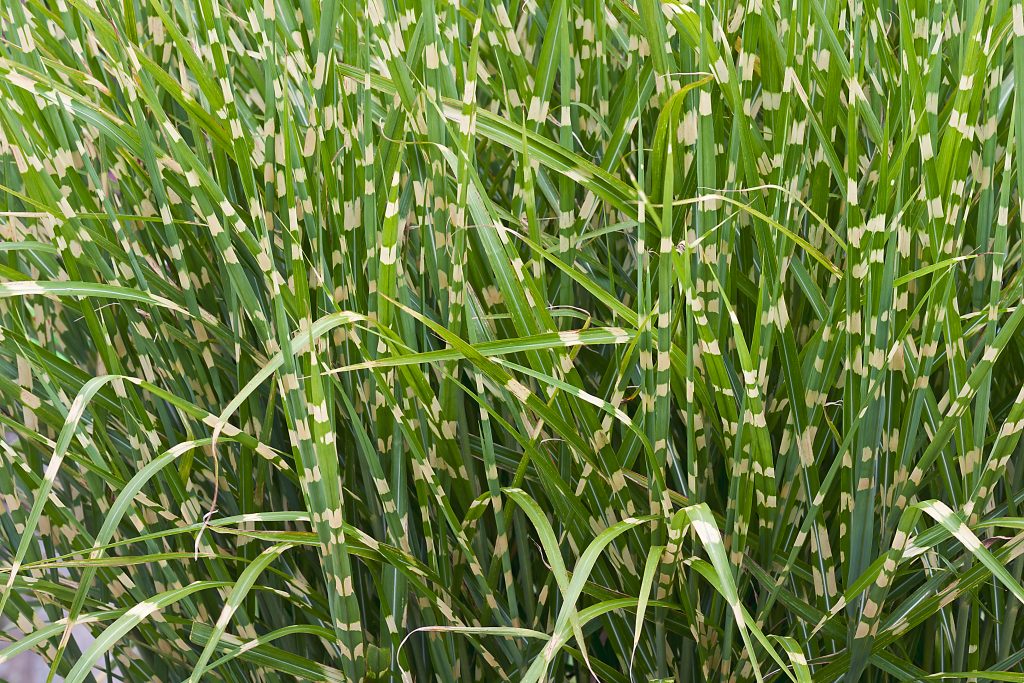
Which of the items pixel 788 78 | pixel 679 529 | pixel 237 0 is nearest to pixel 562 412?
pixel 679 529

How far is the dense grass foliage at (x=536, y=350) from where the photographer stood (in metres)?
0.40

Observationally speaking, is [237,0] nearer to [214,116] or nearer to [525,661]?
[214,116]

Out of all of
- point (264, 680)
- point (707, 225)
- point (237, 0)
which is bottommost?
point (264, 680)

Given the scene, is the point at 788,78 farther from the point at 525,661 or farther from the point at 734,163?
the point at 525,661

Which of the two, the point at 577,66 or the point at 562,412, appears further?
the point at 577,66

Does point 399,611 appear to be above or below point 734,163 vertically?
below

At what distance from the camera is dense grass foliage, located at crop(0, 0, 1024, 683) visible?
40cm

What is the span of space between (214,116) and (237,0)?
0.15 metres

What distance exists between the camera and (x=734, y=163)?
47cm

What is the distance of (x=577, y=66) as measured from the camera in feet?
1.83

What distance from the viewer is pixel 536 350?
42 centimetres

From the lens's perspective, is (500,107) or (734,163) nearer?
(734,163)

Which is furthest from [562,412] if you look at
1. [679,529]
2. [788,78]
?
[788,78]

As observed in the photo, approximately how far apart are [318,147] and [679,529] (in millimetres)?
257
